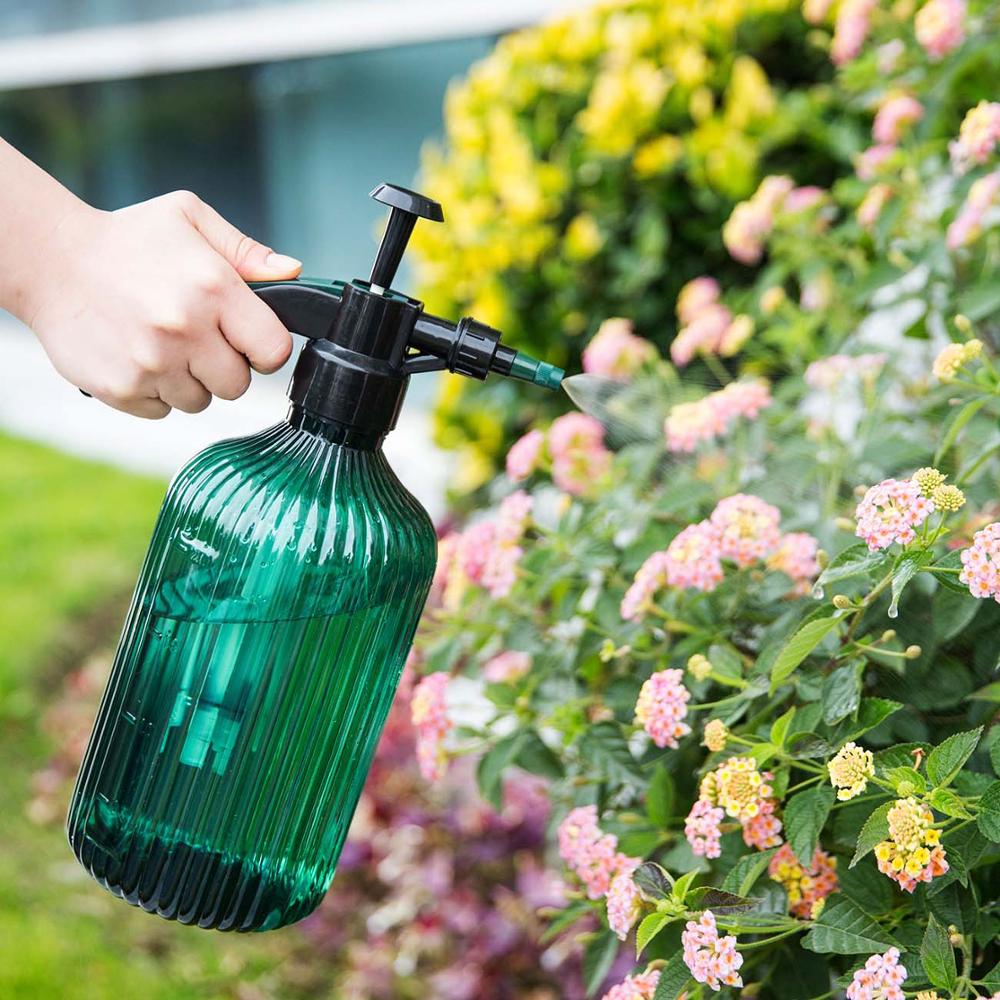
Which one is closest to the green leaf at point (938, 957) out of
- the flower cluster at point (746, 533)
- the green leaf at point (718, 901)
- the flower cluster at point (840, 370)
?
the green leaf at point (718, 901)

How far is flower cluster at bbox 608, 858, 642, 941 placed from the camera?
81cm

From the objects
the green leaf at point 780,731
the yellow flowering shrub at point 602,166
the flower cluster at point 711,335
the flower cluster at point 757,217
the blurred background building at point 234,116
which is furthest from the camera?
the blurred background building at point 234,116

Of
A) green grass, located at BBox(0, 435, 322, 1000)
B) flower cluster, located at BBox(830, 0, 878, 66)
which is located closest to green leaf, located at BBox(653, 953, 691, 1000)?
flower cluster, located at BBox(830, 0, 878, 66)

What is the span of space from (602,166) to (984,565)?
159 centimetres

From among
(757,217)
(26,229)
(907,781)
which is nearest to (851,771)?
(907,781)

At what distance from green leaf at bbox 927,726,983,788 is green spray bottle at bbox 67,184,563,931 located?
37 cm

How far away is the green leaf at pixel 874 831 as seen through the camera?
2.42 feet

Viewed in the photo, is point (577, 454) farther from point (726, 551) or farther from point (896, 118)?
point (896, 118)

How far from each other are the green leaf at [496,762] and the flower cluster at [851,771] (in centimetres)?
40

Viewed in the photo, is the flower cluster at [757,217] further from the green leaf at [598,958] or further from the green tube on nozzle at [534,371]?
the green leaf at [598,958]

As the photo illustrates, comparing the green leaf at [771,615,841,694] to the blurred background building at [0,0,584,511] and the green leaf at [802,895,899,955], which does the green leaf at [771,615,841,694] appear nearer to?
the green leaf at [802,895,899,955]

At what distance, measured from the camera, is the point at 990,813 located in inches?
28.7

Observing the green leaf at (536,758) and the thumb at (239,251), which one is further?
the green leaf at (536,758)

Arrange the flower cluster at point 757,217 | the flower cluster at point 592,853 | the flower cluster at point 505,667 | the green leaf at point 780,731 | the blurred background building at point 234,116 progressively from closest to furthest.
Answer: the green leaf at point 780,731
the flower cluster at point 592,853
the flower cluster at point 505,667
the flower cluster at point 757,217
the blurred background building at point 234,116
